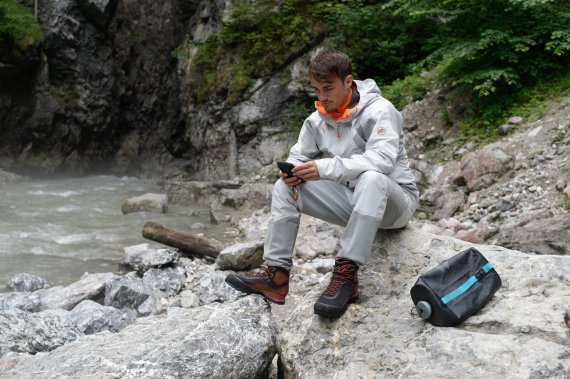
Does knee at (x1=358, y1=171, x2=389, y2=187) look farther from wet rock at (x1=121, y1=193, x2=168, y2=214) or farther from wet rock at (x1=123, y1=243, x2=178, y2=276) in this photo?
wet rock at (x1=121, y1=193, x2=168, y2=214)

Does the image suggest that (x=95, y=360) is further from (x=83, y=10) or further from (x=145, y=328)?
(x=83, y=10)

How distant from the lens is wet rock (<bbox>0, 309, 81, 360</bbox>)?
13.6 ft

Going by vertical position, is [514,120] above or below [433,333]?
above

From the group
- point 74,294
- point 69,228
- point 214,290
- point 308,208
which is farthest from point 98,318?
point 69,228

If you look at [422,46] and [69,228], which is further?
[422,46]

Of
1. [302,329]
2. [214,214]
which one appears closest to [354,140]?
[302,329]

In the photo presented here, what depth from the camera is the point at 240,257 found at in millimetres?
6430

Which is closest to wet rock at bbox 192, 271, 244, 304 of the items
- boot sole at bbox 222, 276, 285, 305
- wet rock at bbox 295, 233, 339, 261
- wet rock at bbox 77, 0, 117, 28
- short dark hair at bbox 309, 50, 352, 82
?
wet rock at bbox 295, 233, 339, 261

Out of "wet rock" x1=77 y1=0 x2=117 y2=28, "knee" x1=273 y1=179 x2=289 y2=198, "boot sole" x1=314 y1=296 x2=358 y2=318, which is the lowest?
"boot sole" x1=314 y1=296 x2=358 y2=318

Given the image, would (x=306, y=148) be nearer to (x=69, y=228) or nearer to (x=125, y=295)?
(x=125, y=295)

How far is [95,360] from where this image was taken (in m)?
2.78

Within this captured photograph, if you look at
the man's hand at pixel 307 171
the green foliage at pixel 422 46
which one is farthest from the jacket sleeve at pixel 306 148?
the green foliage at pixel 422 46

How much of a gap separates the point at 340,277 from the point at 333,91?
1.08 meters

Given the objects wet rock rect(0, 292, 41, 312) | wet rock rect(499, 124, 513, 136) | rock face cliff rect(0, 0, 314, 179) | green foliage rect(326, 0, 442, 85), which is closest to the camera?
wet rock rect(0, 292, 41, 312)
